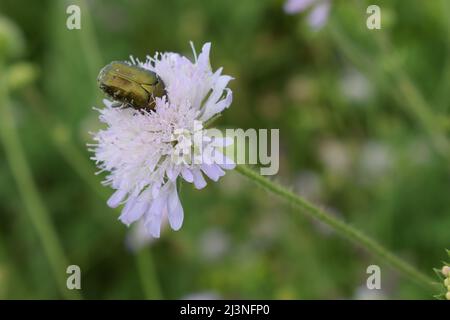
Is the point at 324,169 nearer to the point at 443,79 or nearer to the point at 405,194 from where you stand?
the point at 405,194

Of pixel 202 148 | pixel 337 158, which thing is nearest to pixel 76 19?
pixel 202 148

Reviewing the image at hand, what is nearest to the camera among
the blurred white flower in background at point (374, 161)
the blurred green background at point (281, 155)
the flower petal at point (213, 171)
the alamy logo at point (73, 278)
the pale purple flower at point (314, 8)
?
the flower petal at point (213, 171)

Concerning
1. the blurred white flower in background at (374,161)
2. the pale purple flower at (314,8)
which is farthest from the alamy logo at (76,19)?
the blurred white flower in background at (374,161)

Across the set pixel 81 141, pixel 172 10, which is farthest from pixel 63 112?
pixel 172 10

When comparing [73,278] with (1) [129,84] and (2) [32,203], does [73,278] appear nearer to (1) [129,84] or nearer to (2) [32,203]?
(2) [32,203]

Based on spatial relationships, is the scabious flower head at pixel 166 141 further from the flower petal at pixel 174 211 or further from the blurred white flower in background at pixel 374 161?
the blurred white flower in background at pixel 374 161

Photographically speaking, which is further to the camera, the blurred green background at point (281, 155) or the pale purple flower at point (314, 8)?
the blurred green background at point (281, 155)

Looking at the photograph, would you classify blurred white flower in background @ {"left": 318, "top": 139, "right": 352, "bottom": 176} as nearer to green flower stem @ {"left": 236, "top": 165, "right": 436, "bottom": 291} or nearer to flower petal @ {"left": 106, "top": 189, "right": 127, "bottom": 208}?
green flower stem @ {"left": 236, "top": 165, "right": 436, "bottom": 291}

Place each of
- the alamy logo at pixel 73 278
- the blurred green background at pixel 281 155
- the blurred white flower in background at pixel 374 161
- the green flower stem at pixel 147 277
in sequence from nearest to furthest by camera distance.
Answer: the alamy logo at pixel 73 278
the green flower stem at pixel 147 277
the blurred green background at pixel 281 155
the blurred white flower in background at pixel 374 161
